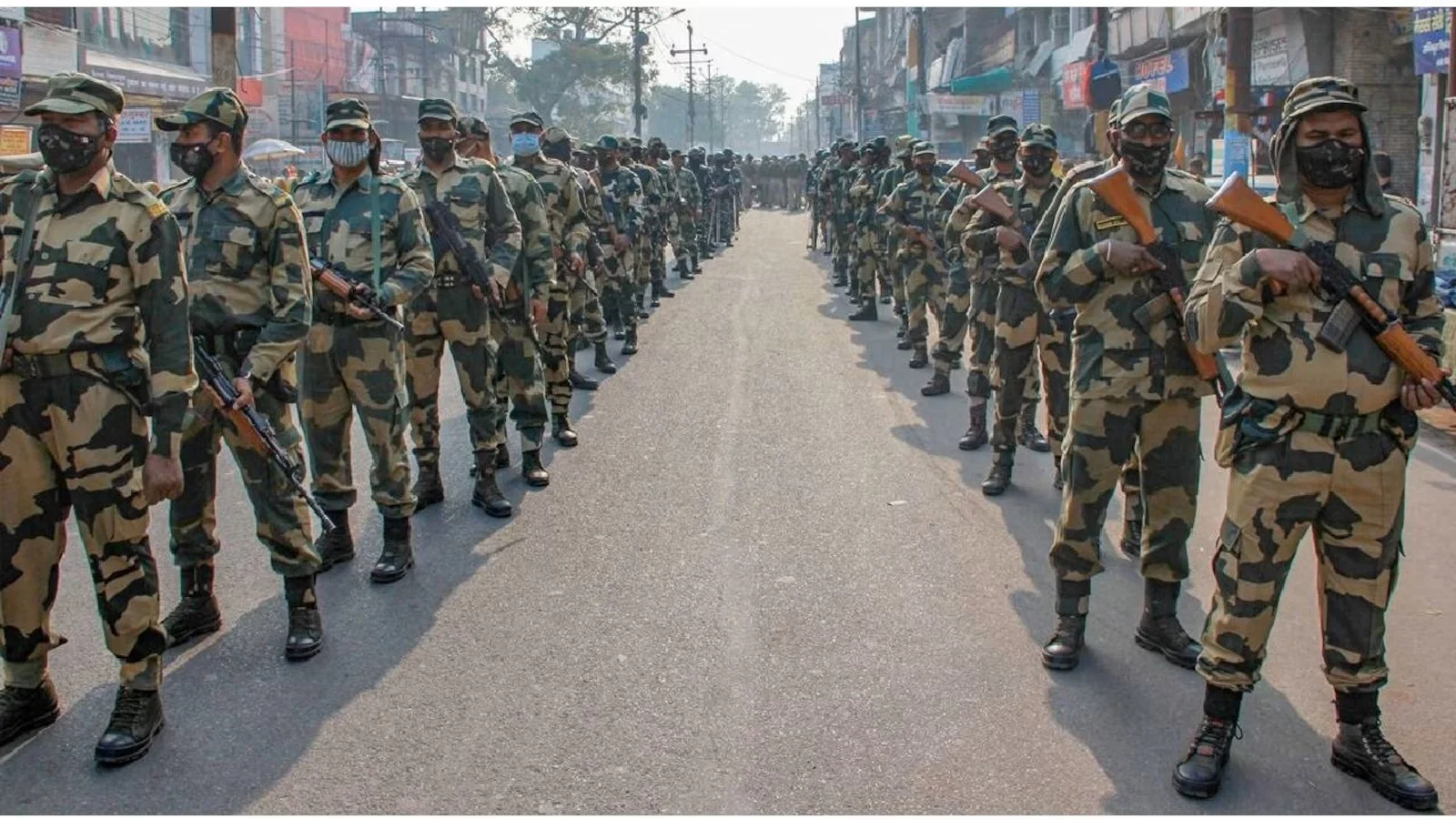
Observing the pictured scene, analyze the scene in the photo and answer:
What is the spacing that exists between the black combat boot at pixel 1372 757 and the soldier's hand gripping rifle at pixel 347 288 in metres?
3.99

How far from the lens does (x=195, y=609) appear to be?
16.4 ft

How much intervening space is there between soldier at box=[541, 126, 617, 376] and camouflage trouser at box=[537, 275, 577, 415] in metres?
0.45

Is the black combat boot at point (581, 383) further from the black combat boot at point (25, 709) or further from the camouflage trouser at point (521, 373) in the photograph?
the black combat boot at point (25, 709)

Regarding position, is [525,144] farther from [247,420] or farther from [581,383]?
[247,420]

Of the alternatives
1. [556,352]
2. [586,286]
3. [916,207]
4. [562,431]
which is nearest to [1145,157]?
[556,352]

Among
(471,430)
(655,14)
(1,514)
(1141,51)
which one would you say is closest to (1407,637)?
(471,430)

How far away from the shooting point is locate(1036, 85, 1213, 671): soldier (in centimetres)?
460

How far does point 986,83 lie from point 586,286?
34.2 metres

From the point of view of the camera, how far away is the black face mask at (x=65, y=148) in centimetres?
380

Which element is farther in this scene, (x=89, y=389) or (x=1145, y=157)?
(x=1145, y=157)

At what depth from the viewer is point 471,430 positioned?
6.95 metres

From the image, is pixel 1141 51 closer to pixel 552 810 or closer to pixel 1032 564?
pixel 1032 564

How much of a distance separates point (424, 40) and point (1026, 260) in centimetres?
6510

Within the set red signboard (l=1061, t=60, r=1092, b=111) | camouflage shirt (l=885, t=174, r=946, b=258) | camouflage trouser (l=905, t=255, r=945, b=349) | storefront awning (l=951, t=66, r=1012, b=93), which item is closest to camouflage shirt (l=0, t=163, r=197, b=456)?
camouflage trouser (l=905, t=255, r=945, b=349)
